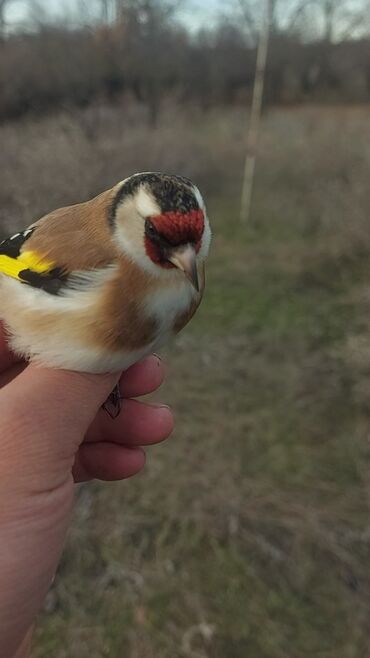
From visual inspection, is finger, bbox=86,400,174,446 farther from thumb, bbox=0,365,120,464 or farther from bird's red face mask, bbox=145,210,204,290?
bird's red face mask, bbox=145,210,204,290

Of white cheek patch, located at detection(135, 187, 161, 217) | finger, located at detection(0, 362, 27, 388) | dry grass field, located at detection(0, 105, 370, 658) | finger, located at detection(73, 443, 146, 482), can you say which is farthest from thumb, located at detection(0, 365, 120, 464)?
dry grass field, located at detection(0, 105, 370, 658)

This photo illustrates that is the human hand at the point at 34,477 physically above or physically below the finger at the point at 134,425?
above

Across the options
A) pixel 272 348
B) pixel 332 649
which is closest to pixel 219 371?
pixel 272 348

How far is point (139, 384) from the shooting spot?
7.61ft

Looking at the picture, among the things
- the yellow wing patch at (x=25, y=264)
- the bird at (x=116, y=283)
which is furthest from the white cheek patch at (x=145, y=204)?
the yellow wing patch at (x=25, y=264)

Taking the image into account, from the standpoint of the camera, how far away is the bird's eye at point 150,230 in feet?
5.63

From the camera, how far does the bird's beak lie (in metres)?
1.66

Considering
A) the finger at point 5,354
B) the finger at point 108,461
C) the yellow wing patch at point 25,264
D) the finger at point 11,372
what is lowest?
the finger at point 108,461

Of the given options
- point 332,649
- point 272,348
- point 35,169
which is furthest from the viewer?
point 35,169

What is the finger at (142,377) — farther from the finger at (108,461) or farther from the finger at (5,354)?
the finger at (5,354)

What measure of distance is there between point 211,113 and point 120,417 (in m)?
19.8

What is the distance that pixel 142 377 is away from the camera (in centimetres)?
231

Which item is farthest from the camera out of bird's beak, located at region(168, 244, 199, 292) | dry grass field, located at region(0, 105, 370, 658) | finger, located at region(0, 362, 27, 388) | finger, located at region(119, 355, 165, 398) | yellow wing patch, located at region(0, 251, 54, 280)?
dry grass field, located at region(0, 105, 370, 658)

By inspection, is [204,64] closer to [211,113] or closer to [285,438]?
[211,113]
